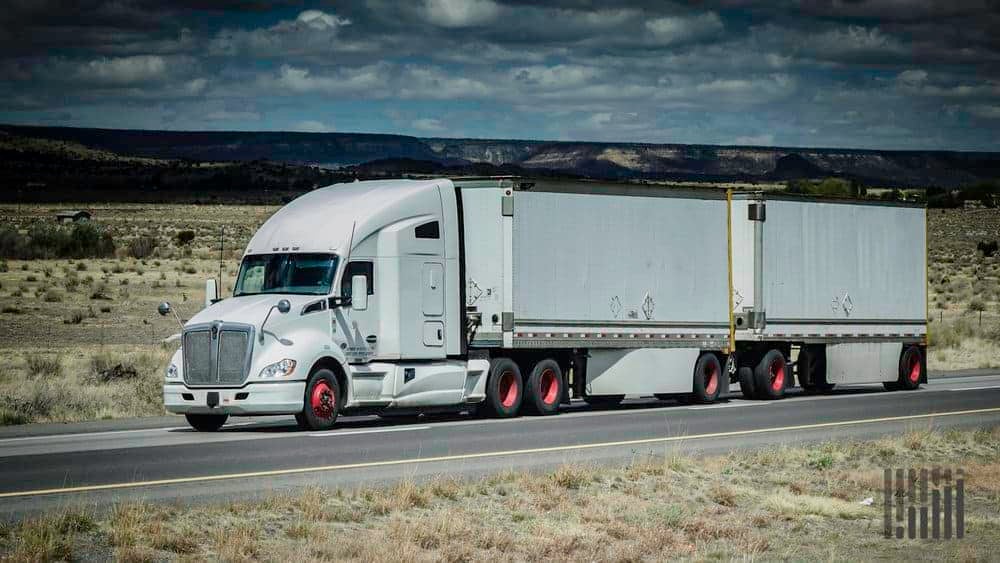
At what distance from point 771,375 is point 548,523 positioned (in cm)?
1886

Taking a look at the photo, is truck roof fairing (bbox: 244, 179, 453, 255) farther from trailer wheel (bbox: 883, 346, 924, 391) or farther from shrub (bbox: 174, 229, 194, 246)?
shrub (bbox: 174, 229, 194, 246)

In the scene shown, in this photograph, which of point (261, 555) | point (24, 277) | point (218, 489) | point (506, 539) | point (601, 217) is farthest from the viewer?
point (24, 277)

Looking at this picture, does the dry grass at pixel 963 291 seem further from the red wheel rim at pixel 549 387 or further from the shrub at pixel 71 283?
the shrub at pixel 71 283

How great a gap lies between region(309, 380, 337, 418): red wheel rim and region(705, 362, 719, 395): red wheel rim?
31.6 ft

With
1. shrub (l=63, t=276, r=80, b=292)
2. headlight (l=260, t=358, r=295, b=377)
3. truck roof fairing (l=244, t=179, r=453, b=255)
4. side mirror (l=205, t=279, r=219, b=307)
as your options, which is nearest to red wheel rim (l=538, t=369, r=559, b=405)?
truck roof fairing (l=244, t=179, r=453, b=255)

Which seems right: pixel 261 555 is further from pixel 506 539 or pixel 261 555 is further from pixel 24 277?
pixel 24 277

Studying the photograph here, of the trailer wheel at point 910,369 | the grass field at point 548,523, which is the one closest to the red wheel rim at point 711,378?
the trailer wheel at point 910,369

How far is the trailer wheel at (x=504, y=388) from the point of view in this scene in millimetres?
25516

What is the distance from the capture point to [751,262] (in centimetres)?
3080

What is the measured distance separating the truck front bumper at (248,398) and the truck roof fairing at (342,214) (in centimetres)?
262

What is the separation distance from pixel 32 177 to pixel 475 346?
13898 cm

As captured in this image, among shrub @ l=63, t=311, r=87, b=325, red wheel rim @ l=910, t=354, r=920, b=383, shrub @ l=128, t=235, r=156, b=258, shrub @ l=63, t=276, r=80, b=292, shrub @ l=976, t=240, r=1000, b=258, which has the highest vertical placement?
shrub @ l=976, t=240, r=1000, b=258

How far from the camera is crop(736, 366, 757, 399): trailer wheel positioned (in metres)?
31.3

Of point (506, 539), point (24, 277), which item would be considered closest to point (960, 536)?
point (506, 539)
